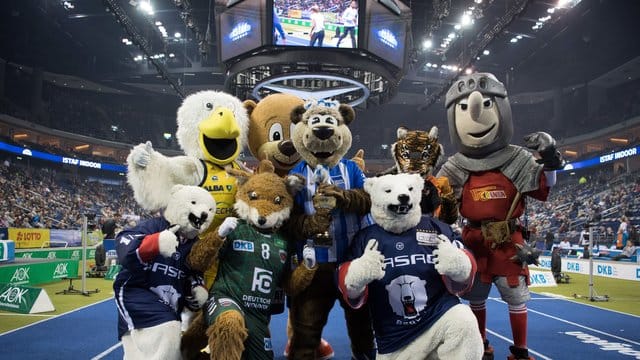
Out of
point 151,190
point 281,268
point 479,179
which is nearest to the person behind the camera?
point 281,268

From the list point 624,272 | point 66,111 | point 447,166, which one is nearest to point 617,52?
point 624,272

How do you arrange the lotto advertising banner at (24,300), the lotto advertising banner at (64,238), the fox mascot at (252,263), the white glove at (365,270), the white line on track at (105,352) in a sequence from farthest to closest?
1. the lotto advertising banner at (64,238)
2. the lotto advertising banner at (24,300)
3. the white line on track at (105,352)
4. the fox mascot at (252,263)
5. the white glove at (365,270)

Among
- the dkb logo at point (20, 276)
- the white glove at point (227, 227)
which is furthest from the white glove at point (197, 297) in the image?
the dkb logo at point (20, 276)

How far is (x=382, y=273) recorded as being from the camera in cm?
270

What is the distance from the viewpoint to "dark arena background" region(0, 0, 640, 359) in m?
6.96

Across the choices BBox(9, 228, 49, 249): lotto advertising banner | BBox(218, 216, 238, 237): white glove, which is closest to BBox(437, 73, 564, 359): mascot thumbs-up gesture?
BBox(218, 216, 238, 237): white glove

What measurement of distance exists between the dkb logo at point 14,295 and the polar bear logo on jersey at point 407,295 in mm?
6226

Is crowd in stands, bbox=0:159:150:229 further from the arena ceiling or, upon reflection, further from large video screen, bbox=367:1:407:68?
large video screen, bbox=367:1:407:68

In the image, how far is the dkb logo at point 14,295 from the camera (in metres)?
6.98

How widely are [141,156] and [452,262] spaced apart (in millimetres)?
2150

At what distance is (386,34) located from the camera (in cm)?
1257

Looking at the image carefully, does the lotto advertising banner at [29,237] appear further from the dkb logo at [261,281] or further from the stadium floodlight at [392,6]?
the dkb logo at [261,281]

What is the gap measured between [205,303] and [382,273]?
3.72ft

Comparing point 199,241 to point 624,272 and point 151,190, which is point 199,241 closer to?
point 151,190
